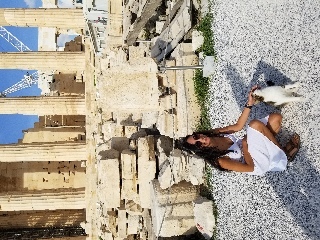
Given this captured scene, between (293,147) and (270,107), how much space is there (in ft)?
3.11

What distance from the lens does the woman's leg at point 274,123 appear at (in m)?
5.96

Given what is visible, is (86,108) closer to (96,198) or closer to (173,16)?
(96,198)

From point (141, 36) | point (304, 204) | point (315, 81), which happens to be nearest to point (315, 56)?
point (315, 81)

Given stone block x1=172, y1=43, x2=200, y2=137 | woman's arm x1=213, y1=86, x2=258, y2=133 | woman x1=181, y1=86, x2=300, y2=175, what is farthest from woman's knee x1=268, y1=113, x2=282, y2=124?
stone block x1=172, y1=43, x2=200, y2=137

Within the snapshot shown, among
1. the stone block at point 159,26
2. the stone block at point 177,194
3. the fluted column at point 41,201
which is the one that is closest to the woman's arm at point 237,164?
the stone block at point 177,194

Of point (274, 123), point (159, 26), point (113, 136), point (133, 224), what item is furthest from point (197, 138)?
point (113, 136)

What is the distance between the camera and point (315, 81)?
5648mm

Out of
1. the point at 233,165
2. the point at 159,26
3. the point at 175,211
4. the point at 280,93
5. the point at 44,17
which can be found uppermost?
the point at 44,17

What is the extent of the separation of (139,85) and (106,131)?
12.4ft

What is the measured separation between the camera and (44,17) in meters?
14.6

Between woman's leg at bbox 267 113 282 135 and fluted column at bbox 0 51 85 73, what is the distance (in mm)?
9078

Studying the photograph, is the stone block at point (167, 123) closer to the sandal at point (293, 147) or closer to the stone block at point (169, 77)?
the stone block at point (169, 77)

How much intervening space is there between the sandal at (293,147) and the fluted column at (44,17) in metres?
9.99

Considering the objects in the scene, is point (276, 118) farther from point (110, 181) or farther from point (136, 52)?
point (136, 52)
